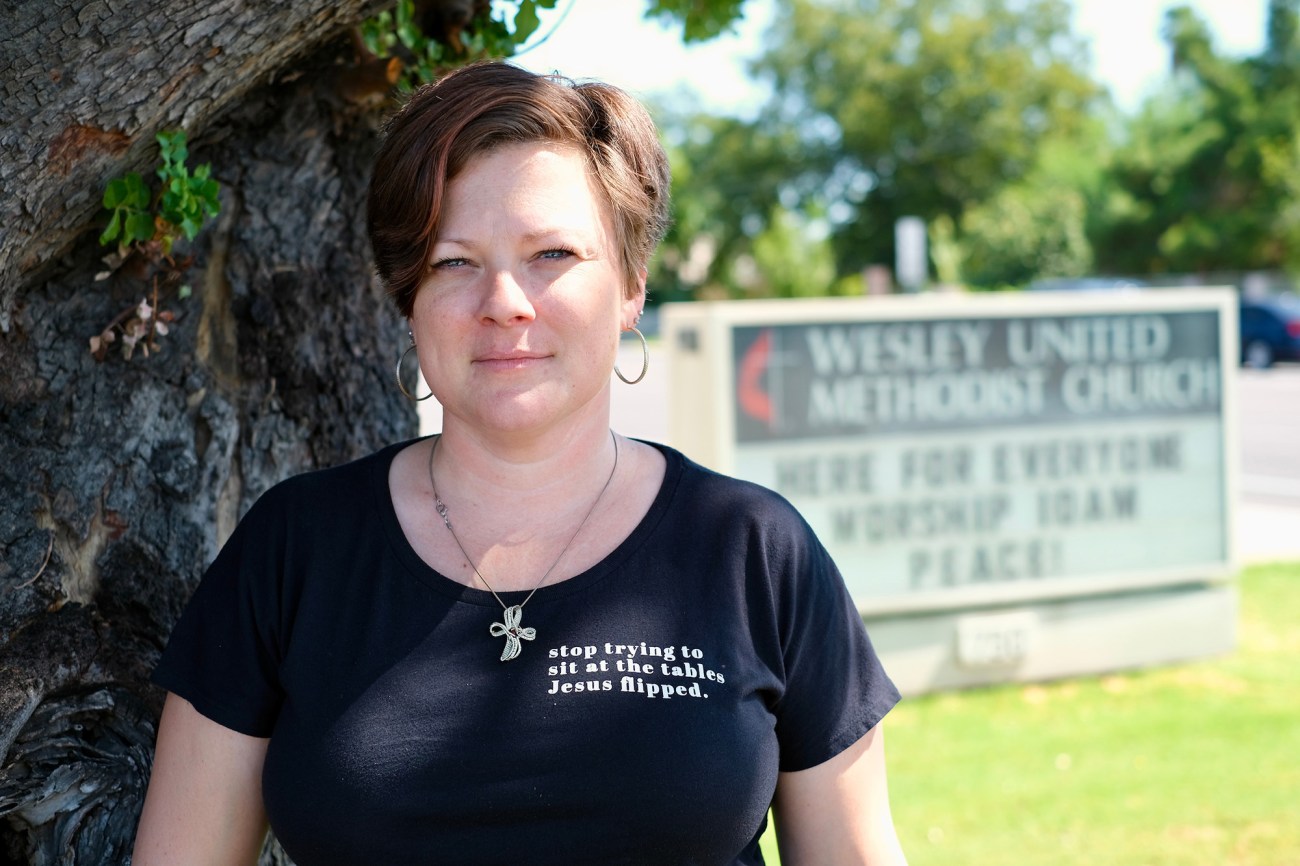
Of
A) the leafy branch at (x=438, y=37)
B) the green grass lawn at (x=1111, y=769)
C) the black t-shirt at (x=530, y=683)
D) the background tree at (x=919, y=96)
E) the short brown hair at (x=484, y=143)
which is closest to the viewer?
the black t-shirt at (x=530, y=683)

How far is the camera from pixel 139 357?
208cm

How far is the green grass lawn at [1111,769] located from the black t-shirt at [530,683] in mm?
2852

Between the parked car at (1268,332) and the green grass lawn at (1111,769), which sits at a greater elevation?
the green grass lawn at (1111,769)

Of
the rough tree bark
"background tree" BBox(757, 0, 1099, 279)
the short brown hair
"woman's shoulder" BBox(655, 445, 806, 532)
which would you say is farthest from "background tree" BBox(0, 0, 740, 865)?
"background tree" BBox(757, 0, 1099, 279)

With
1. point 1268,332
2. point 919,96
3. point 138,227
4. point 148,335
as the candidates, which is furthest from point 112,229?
point 919,96

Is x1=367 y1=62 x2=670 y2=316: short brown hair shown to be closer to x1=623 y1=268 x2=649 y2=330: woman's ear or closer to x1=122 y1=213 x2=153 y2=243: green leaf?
x1=623 y1=268 x2=649 y2=330: woman's ear

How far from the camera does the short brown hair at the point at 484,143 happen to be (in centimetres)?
171

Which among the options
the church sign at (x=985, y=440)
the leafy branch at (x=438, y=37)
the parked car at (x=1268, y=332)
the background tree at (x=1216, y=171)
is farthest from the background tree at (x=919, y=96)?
the leafy branch at (x=438, y=37)

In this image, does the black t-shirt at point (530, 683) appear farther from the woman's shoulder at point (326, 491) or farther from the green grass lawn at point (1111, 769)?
the green grass lawn at point (1111, 769)

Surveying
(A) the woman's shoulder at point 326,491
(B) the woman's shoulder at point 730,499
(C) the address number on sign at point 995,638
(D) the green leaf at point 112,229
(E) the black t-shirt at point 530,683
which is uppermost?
(D) the green leaf at point 112,229

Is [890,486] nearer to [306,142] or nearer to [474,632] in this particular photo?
[306,142]

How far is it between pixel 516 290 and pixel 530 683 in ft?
1.60

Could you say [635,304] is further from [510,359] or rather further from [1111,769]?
[1111,769]

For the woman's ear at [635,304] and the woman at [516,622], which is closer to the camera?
the woman at [516,622]
